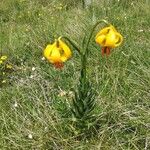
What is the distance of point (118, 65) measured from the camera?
4.97m

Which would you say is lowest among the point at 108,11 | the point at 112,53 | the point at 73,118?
the point at 108,11

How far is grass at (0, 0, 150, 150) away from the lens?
12.7 feet

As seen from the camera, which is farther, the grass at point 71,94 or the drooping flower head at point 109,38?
the grass at point 71,94

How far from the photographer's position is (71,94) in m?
4.38

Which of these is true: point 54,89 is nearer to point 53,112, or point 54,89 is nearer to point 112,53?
point 53,112

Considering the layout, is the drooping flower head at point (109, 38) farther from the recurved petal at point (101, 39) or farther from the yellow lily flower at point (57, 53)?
the yellow lily flower at point (57, 53)

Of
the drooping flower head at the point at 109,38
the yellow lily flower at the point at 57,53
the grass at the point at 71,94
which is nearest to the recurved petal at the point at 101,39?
the drooping flower head at the point at 109,38

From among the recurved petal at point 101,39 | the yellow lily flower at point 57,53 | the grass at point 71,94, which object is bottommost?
the grass at point 71,94

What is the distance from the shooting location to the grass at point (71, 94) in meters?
3.88

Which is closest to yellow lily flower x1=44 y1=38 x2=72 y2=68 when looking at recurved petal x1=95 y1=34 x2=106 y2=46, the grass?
recurved petal x1=95 y1=34 x2=106 y2=46

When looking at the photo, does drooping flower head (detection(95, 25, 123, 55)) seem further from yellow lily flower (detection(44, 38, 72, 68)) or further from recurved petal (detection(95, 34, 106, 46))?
yellow lily flower (detection(44, 38, 72, 68))

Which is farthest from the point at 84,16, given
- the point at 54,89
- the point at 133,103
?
the point at 133,103

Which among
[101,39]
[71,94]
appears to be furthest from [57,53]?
[71,94]

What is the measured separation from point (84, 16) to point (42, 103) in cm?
292
